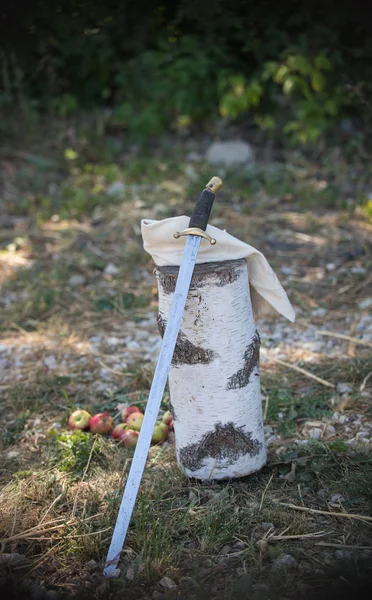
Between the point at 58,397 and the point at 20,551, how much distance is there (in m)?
1.21

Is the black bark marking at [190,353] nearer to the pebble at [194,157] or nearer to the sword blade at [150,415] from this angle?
the sword blade at [150,415]

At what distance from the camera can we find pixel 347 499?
2447mm

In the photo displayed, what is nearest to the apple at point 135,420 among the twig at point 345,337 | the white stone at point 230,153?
the twig at point 345,337

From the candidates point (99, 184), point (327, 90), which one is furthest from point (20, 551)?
point (327, 90)

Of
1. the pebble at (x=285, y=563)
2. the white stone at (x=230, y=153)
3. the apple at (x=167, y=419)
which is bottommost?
the white stone at (x=230, y=153)

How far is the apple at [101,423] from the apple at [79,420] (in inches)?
1.1

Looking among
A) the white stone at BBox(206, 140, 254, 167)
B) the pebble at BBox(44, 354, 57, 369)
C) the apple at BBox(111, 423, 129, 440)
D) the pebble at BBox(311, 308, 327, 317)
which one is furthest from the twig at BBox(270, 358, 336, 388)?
the white stone at BBox(206, 140, 254, 167)

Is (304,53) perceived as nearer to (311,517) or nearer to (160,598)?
(311,517)

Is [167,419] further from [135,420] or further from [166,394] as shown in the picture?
Result: [166,394]

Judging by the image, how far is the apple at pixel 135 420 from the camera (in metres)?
2.95

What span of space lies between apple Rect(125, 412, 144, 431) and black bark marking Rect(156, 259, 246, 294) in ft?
2.53

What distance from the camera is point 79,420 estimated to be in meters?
3.05

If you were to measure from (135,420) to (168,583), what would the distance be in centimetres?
96

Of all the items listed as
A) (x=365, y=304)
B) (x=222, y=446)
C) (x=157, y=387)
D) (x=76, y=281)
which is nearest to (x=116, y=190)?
(x=76, y=281)
